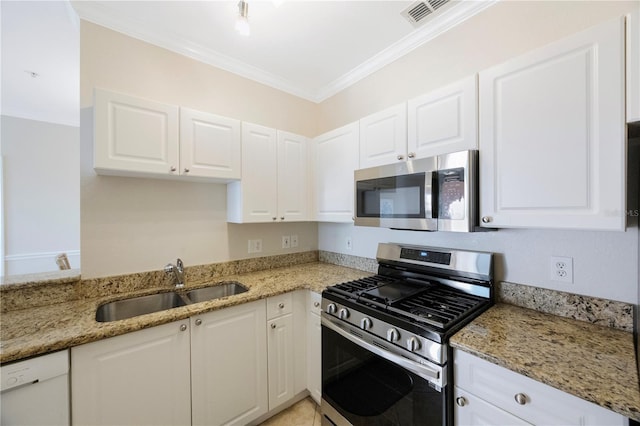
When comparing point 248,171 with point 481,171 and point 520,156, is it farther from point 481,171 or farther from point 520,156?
point 520,156

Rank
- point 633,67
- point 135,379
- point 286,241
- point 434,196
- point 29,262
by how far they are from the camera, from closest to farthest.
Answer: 1. point 633,67
2. point 135,379
3. point 434,196
4. point 286,241
5. point 29,262

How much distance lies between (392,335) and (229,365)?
1052 millimetres

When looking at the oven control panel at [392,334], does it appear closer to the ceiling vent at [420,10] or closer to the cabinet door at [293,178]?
the cabinet door at [293,178]

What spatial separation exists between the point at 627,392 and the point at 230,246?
7.50ft

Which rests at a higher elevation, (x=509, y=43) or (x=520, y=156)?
(x=509, y=43)

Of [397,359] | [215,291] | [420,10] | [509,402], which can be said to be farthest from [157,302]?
[420,10]

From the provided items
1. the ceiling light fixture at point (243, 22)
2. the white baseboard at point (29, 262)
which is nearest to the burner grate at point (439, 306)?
the ceiling light fixture at point (243, 22)

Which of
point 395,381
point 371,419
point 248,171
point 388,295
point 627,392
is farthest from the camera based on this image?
point 248,171

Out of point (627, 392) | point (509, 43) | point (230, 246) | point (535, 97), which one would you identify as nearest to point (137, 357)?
point (230, 246)

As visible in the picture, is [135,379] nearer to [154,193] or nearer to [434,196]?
[154,193]

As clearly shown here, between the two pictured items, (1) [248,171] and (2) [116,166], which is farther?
(1) [248,171]

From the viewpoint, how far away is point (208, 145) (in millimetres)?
1857

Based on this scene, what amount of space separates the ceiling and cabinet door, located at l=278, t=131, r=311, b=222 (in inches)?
26.7

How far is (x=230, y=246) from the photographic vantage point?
2.25 meters
